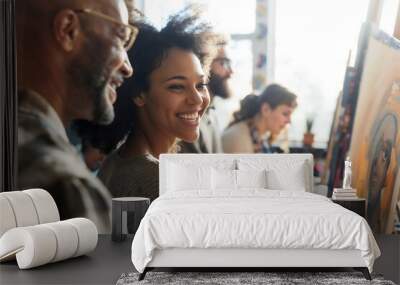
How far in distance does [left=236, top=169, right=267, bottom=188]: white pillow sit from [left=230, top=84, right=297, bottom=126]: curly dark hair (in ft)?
3.59

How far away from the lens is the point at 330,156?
746 cm

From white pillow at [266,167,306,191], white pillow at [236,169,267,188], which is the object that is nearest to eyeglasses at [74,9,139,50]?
white pillow at [236,169,267,188]

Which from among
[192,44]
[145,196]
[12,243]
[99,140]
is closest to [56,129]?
[99,140]

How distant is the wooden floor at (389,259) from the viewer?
16.9 feet

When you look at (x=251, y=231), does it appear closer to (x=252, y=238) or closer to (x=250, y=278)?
(x=252, y=238)

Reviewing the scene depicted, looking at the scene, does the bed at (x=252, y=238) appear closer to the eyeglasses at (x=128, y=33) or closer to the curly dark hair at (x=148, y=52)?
the curly dark hair at (x=148, y=52)

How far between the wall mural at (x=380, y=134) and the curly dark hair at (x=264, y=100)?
82 cm

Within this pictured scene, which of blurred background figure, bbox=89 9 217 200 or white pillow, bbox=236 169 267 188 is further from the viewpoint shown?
blurred background figure, bbox=89 9 217 200

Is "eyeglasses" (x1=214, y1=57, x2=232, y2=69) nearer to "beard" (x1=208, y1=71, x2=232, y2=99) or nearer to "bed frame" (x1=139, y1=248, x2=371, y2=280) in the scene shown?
"beard" (x1=208, y1=71, x2=232, y2=99)

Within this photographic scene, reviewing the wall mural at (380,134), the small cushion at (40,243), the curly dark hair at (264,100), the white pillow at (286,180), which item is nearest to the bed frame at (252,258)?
the small cushion at (40,243)

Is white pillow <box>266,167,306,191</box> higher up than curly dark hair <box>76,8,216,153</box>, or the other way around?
curly dark hair <box>76,8,216,153</box>

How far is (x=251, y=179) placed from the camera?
21.4 ft

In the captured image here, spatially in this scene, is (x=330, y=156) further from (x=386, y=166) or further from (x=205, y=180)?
(x=205, y=180)

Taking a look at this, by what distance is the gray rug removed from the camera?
479 centimetres
